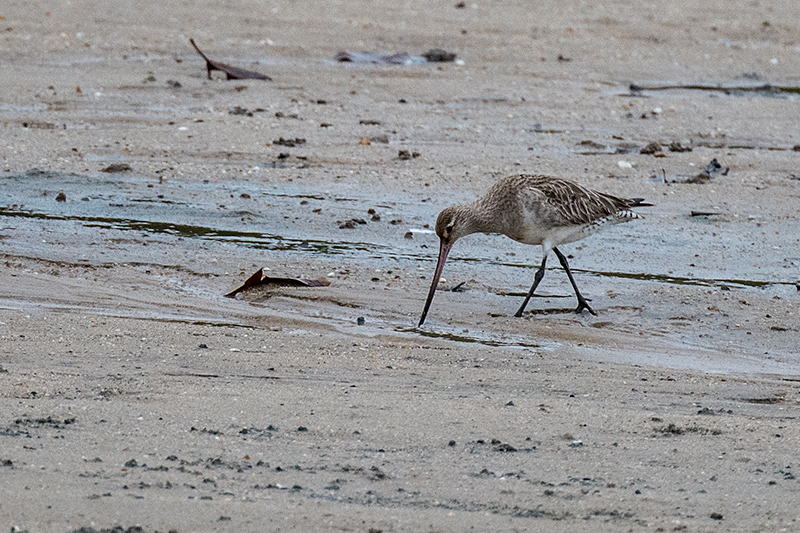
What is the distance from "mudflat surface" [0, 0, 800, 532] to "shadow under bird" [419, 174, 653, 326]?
425mm

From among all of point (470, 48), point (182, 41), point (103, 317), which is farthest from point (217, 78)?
point (103, 317)

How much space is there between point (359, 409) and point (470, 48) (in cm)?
1100

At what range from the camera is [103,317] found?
20.6ft

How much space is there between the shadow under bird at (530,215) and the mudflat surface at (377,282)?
1.39ft

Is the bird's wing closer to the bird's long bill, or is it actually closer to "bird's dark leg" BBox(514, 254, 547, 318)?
"bird's dark leg" BBox(514, 254, 547, 318)

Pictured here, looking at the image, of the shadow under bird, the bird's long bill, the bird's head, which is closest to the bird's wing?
the shadow under bird

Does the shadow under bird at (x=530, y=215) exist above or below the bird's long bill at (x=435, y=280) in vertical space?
above

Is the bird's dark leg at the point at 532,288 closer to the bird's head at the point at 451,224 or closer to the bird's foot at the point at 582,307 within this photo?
the bird's foot at the point at 582,307

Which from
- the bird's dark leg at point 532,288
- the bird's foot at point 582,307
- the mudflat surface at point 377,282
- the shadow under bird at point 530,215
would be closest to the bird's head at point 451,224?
the shadow under bird at point 530,215

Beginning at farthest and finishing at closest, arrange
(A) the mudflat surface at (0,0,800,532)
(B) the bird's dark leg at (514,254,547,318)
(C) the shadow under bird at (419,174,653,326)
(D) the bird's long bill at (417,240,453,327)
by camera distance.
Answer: (C) the shadow under bird at (419,174,653,326) → (B) the bird's dark leg at (514,254,547,318) → (D) the bird's long bill at (417,240,453,327) → (A) the mudflat surface at (0,0,800,532)

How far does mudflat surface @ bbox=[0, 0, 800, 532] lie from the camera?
416 centimetres

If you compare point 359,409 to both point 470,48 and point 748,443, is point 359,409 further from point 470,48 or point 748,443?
point 470,48

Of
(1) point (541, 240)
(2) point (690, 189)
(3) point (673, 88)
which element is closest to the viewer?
(1) point (541, 240)

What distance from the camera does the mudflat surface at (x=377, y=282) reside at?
416cm
